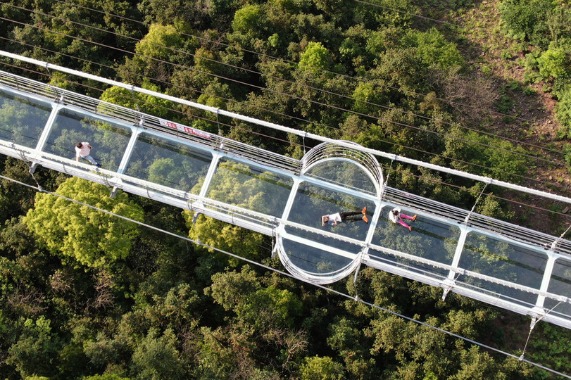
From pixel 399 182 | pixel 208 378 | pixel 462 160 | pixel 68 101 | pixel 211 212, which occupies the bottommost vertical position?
pixel 208 378

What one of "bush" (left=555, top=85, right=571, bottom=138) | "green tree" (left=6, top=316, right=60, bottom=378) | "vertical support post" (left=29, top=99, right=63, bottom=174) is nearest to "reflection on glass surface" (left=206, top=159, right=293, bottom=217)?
"vertical support post" (left=29, top=99, right=63, bottom=174)

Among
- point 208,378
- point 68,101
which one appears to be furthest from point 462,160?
point 68,101

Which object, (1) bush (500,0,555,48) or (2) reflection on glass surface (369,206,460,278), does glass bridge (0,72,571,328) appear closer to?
(2) reflection on glass surface (369,206,460,278)

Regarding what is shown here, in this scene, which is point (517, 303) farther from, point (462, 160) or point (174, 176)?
point (174, 176)

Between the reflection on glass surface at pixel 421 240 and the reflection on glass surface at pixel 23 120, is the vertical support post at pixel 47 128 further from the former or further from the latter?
the reflection on glass surface at pixel 421 240

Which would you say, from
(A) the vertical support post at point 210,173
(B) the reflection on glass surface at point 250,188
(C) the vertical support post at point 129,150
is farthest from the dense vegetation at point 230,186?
(B) the reflection on glass surface at point 250,188

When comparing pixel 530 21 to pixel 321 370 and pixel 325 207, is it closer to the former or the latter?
pixel 325 207

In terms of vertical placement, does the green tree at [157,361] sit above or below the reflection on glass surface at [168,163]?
below
